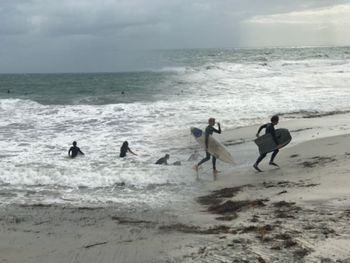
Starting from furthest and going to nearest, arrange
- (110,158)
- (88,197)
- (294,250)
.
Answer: (110,158) → (88,197) → (294,250)

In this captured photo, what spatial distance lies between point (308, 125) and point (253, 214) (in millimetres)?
12897

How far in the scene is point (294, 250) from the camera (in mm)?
6500

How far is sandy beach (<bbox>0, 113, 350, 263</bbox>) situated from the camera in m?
6.71

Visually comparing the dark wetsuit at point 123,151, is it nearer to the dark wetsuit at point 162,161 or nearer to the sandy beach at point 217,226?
the dark wetsuit at point 162,161

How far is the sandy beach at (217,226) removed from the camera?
22.0 ft

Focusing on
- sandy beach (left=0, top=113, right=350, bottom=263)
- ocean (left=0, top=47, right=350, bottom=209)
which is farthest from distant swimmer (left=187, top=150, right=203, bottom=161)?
sandy beach (left=0, top=113, right=350, bottom=263)

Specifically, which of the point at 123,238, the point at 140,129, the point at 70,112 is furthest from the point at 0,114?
the point at 123,238

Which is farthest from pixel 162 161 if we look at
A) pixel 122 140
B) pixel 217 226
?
pixel 217 226

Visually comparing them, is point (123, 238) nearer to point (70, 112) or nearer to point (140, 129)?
point (140, 129)

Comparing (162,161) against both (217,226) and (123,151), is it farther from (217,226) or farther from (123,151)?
(217,226)

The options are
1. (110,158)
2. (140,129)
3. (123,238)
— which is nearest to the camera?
(123,238)

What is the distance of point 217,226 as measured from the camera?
809 centimetres

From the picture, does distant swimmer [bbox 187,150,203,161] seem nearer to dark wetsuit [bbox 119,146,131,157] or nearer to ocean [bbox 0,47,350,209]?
ocean [bbox 0,47,350,209]

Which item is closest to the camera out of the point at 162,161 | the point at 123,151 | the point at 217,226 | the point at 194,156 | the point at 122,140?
the point at 217,226
